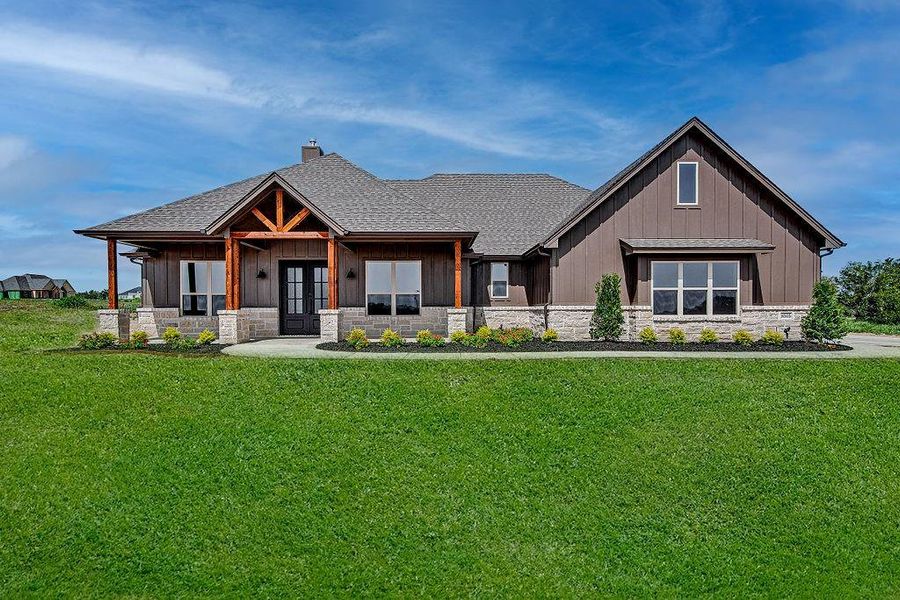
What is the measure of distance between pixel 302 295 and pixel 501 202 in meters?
9.69

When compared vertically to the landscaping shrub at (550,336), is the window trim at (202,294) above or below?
above

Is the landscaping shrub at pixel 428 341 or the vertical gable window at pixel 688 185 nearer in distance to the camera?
the landscaping shrub at pixel 428 341

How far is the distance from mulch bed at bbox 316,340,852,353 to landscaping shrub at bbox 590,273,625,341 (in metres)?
0.35

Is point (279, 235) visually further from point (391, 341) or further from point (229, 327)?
point (391, 341)

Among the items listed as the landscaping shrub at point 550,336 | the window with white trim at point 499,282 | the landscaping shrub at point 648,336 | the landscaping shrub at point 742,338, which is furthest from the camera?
the window with white trim at point 499,282

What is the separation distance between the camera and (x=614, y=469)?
7.88 meters

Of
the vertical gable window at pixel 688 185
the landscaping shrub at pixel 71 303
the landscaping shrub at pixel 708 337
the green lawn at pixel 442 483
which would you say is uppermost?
the vertical gable window at pixel 688 185

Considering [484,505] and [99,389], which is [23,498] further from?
[484,505]

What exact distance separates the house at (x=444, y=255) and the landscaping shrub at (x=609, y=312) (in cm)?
77

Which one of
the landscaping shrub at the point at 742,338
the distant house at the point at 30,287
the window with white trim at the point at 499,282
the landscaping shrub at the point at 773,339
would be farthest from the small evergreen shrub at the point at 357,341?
the distant house at the point at 30,287

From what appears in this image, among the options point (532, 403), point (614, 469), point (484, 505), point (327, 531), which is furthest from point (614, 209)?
point (327, 531)

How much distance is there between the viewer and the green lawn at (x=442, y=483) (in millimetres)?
6094

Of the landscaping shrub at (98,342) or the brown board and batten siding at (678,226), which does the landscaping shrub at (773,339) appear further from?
the landscaping shrub at (98,342)

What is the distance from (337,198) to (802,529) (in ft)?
50.4
